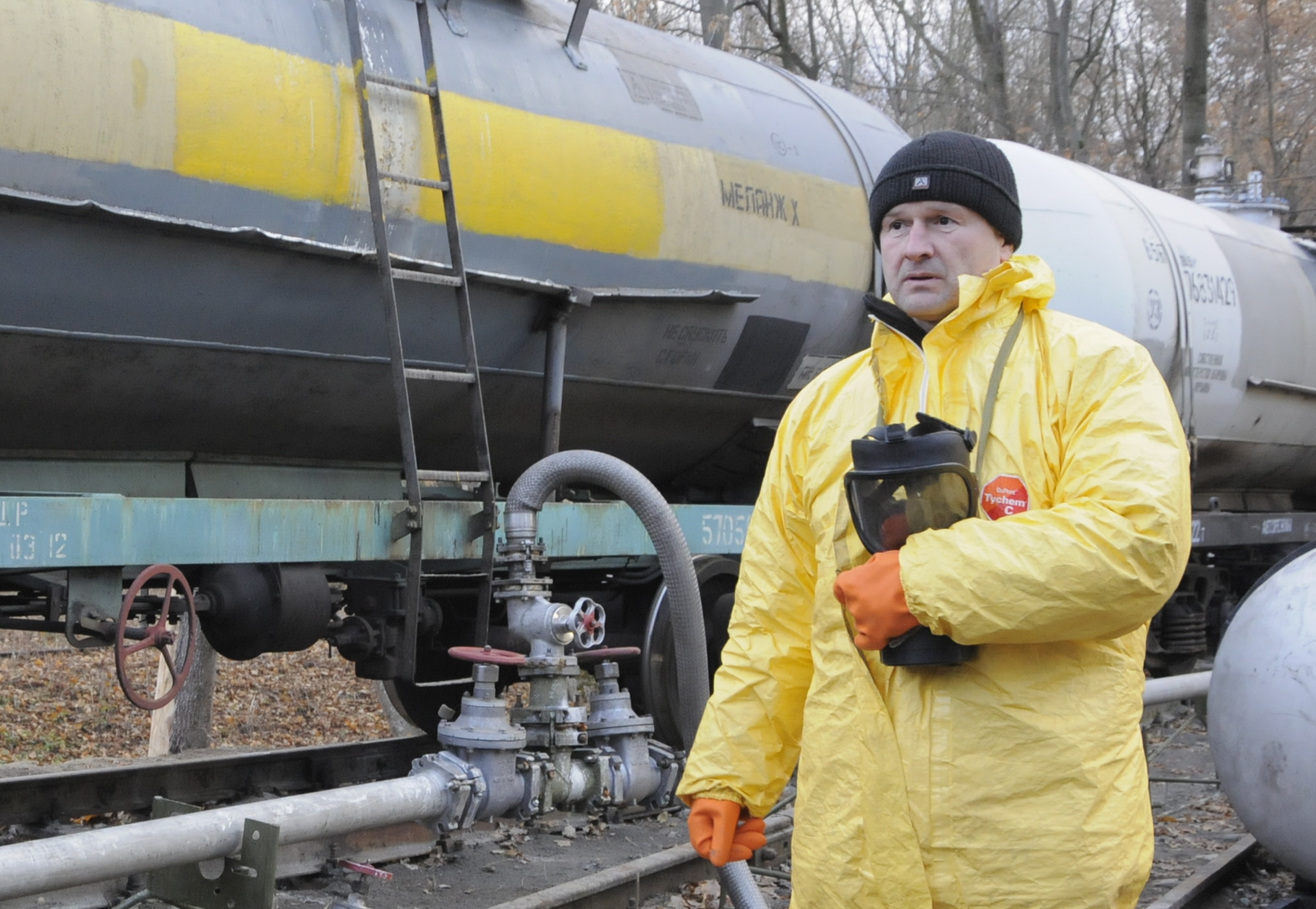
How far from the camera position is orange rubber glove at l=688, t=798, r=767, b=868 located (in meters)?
2.36

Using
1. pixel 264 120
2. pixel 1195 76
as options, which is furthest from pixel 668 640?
pixel 1195 76

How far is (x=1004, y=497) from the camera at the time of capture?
217 cm

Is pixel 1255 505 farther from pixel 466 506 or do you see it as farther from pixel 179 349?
pixel 179 349

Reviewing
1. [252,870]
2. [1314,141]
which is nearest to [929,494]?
[252,870]

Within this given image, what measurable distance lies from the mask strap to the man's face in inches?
4.6

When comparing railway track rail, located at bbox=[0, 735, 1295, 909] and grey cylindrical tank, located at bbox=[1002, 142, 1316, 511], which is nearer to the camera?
railway track rail, located at bbox=[0, 735, 1295, 909]

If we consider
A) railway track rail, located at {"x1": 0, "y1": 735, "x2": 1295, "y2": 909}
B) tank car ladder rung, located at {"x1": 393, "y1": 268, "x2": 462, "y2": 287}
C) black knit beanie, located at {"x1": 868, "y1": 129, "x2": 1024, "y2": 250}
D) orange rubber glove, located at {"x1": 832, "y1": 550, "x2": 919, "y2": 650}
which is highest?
tank car ladder rung, located at {"x1": 393, "y1": 268, "x2": 462, "y2": 287}

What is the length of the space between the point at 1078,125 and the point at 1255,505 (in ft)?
54.7

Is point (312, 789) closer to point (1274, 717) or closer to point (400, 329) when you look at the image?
point (400, 329)

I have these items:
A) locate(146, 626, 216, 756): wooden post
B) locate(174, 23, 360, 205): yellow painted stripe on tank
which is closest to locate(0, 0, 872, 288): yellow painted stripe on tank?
locate(174, 23, 360, 205): yellow painted stripe on tank

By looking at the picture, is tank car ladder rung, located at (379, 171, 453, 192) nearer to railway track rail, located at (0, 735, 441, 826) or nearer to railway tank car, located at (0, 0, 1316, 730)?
railway tank car, located at (0, 0, 1316, 730)

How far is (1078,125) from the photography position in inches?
1003

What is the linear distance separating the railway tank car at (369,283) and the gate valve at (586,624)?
11.0 inches

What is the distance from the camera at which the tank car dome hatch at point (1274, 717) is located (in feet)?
15.9
